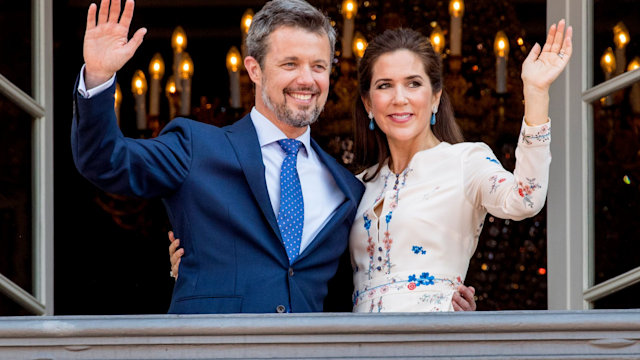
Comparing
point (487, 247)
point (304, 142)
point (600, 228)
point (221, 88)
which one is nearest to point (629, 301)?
point (600, 228)

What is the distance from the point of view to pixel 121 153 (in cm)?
227

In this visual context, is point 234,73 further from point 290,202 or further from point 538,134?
point 538,134

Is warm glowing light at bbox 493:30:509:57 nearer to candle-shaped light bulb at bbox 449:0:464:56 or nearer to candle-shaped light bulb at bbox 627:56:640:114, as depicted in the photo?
candle-shaped light bulb at bbox 449:0:464:56

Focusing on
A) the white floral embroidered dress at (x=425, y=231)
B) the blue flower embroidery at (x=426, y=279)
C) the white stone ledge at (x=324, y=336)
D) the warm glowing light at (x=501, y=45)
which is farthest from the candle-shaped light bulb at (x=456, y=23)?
the white stone ledge at (x=324, y=336)

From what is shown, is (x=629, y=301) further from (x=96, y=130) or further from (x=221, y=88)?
(x=221, y=88)

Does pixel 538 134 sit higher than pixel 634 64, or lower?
lower

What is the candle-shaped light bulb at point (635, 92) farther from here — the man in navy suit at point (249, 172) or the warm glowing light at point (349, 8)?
the warm glowing light at point (349, 8)

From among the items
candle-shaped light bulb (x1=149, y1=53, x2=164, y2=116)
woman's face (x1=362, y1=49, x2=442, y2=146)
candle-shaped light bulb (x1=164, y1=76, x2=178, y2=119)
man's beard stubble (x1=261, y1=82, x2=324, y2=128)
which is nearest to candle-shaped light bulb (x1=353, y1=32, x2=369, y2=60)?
candle-shaped light bulb (x1=149, y1=53, x2=164, y2=116)

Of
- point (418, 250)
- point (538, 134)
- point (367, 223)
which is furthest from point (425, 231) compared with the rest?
point (538, 134)

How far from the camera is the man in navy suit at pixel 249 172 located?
220 cm

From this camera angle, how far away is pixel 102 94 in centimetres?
216

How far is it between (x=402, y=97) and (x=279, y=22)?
350mm

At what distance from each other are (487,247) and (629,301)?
2414 millimetres

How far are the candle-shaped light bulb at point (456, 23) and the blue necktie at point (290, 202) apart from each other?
2.18 meters
